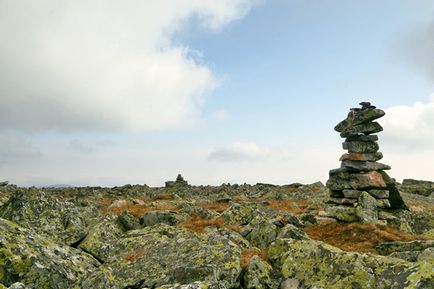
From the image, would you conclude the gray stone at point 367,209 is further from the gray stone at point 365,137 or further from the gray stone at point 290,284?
the gray stone at point 290,284

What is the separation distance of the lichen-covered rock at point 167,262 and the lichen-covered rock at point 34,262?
0.81 metres

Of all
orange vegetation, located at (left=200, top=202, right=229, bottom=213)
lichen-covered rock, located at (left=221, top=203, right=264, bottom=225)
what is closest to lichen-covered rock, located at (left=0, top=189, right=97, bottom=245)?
lichen-covered rock, located at (left=221, top=203, right=264, bottom=225)

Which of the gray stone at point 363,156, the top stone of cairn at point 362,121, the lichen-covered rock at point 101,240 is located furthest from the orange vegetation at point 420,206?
the lichen-covered rock at point 101,240

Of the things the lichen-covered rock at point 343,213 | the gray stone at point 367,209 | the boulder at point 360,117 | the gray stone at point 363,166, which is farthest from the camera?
the boulder at point 360,117

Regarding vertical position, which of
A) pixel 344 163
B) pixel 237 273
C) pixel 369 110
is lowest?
pixel 237 273

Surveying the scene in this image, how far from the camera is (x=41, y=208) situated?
693 inches

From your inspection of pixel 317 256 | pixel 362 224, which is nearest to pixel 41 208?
pixel 317 256

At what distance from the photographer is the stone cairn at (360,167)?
28859mm

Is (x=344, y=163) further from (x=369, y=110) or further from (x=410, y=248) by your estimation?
(x=410, y=248)

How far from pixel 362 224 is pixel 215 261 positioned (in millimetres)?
16633

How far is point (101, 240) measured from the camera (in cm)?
1546

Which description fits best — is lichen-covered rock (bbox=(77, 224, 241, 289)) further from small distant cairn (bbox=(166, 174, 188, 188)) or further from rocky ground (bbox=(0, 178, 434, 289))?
small distant cairn (bbox=(166, 174, 188, 188))

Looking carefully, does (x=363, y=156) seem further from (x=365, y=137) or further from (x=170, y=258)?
(x=170, y=258)

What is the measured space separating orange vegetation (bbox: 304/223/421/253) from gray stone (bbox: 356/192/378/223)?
4.41 ft
